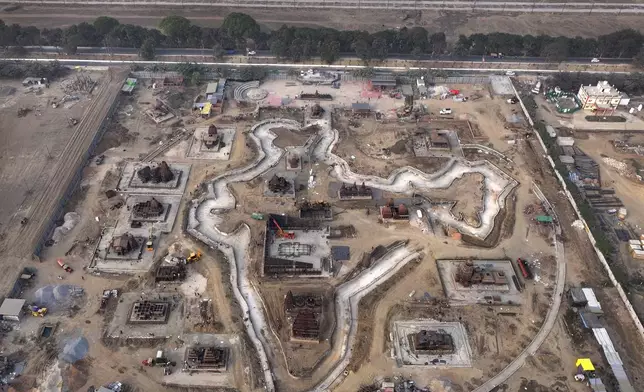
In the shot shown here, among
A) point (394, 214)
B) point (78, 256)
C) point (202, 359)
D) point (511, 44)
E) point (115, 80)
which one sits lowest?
point (202, 359)

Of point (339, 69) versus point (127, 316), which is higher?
point (339, 69)

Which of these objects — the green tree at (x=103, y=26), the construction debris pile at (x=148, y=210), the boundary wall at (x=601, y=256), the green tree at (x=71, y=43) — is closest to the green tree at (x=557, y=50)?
the boundary wall at (x=601, y=256)

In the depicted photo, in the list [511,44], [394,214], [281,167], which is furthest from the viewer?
[511,44]

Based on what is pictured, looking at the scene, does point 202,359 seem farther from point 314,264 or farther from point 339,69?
point 339,69

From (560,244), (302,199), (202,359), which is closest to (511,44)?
(560,244)

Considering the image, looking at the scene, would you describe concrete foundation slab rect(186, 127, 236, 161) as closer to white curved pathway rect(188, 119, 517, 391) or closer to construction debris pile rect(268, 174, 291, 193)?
white curved pathway rect(188, 119, 517, 391)

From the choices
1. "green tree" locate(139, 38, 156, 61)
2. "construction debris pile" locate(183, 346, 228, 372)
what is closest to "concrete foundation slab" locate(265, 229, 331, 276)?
"construction debris pile" locate(183, 346, 228, 372)
